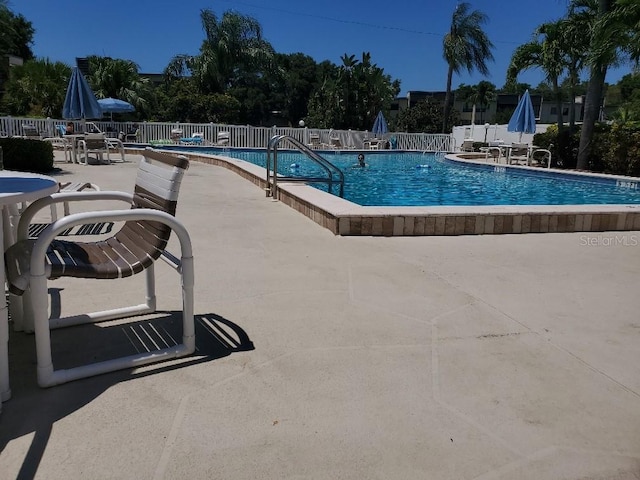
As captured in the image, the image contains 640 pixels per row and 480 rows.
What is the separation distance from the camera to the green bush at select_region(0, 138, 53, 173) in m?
9.28

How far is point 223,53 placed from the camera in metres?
32.6

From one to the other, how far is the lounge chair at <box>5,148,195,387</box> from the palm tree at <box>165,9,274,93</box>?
32637 mm

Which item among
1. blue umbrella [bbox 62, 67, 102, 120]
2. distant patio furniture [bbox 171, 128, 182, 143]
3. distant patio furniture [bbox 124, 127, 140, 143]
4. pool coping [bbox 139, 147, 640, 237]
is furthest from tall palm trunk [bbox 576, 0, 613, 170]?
distant patio furniture [bbox 124, 127, 140, 143]

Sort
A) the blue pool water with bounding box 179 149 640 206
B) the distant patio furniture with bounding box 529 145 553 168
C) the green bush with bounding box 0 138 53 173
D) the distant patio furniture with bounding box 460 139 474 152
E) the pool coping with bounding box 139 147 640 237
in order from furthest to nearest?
the distant patio furniture with bounding box 460 139 474 152 → the distant patio furniture with bounding box 529 145 553 168 → the blue pool water with bounding box 179 149 640 206 → the green bush with bounding box 0 138 53 173 → the pool coping with bounding box 139 147 640 237

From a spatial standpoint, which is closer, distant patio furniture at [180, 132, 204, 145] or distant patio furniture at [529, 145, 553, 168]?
distant patio furniture at [529, 145, 553, 168]

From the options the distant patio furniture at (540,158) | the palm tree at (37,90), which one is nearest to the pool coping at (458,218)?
the distant patio furniture at (540,158)

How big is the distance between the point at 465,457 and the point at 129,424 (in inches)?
47.7

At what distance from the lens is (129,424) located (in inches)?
71.5

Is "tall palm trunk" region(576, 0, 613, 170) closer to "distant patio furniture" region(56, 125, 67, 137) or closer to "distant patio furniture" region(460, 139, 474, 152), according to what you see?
"distant patio furniture" region(460, 139, 474, 152)

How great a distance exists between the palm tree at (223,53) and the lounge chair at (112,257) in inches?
1285

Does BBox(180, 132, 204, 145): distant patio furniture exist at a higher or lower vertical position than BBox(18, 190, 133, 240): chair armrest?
higher

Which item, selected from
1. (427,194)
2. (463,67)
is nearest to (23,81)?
(427,194)

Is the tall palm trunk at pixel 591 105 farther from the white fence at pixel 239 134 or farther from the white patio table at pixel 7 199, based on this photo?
the white patio table at pixel 7 199

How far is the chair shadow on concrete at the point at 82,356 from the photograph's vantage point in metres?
1.78
